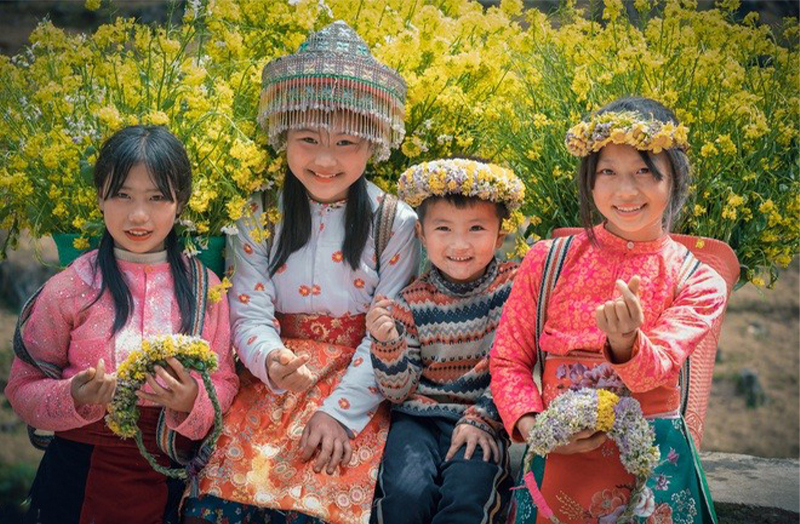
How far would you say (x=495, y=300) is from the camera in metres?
3.26

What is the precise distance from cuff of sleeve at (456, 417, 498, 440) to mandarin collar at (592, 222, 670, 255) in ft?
2.05

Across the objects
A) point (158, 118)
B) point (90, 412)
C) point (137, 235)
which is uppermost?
point (158, 118)

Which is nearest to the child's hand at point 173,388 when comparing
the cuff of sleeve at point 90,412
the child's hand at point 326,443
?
the cuff of sleeve at point 90,412

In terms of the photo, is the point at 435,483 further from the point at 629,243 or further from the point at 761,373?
the point at 761,373

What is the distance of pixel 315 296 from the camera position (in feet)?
11.0

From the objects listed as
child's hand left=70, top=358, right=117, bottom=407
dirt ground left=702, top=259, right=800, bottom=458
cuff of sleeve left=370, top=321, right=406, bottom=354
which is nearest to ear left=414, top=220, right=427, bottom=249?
cuff of sleeve left=370, top=321, right=406, bottom=354

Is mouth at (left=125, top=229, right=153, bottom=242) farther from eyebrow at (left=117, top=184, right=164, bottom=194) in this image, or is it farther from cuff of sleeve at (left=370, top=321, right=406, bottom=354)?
cuff of sleeve at (left=370, top=321, right=406, bottom=354)

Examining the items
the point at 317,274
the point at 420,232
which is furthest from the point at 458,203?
the point at 317,274

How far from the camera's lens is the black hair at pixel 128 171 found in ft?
10.1

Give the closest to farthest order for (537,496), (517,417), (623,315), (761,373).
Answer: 1. (623,315)
2. (537,496)
3. (517,417)
4. (761,373)

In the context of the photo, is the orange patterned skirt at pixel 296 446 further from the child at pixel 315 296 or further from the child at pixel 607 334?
the child at pixel 607 334

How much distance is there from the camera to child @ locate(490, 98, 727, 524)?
2.79m

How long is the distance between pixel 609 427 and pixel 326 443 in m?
0.86

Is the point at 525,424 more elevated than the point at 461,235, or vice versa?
the point at 461,235
